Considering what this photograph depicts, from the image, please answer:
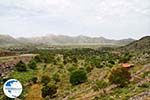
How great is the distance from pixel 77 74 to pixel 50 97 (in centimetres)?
1393

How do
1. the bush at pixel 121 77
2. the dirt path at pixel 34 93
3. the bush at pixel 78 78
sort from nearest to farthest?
1. the bush at pixel 121 77
2. the dirt path at pixel 34 93
3. the bush at pixel 78 78

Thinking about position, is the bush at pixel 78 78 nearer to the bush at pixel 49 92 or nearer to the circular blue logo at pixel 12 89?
the bush at pixel 49 92

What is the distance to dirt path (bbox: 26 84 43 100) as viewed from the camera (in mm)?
75225

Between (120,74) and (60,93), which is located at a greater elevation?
(120,74)

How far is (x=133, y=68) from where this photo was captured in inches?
2923

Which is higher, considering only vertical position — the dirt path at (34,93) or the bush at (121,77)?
the bush at (121,77)

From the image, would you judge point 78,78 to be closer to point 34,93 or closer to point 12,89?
point 34,93

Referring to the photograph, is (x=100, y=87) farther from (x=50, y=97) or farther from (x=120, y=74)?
(x=50, y=97)

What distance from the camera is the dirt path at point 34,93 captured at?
75.2 meters

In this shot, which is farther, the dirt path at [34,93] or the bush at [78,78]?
the bush at [78,78]

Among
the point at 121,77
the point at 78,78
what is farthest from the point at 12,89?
the point at 78,78

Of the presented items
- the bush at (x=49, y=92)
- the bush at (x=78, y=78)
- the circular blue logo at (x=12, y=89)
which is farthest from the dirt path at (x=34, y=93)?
the circular blue logo at (x=12, y=89)

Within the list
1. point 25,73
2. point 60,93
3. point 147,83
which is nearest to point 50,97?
point 60,93

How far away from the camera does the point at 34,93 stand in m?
83.1
